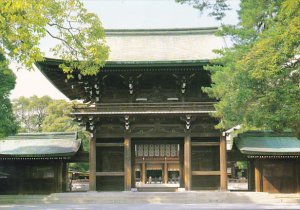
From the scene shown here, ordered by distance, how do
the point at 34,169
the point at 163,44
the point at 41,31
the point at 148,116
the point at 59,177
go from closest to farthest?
the point at 41,31 < the point at 148,116 < the point at 59,177 < the point at 34,169 < the point at 163,44

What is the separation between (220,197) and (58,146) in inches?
413

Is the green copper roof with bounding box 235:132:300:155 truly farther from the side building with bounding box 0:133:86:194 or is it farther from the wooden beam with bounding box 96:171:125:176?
the side building with bounding box 0:133:86:194

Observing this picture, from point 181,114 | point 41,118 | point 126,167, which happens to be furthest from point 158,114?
point 41,118

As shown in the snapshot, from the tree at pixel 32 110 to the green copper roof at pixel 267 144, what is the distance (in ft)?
142

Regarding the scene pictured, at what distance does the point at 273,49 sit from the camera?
542 inches

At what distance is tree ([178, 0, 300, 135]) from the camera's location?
44.2ft

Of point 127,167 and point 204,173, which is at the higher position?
point 127,167

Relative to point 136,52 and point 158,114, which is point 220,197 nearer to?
point 158,114

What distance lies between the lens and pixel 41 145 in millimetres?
27922

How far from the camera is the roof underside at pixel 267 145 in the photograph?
24.8 m

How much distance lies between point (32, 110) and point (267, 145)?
153 ft

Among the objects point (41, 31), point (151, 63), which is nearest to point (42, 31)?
point (41, 31)

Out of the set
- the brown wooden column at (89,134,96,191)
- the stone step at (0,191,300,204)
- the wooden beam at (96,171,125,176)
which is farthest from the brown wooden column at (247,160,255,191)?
the brown wooden column at (89,134,96,191)

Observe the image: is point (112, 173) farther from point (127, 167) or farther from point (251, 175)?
point (251, 175)
